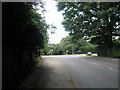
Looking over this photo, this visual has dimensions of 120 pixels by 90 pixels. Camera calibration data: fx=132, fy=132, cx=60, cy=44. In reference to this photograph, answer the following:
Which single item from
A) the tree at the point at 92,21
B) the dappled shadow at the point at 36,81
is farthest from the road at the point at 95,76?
the tree at the point at 92,21

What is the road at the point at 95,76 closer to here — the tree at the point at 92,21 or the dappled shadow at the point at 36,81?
the dappled shadow at the point at 36,81

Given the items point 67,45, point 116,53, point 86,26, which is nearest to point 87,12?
point 86,26

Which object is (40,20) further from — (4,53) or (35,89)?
(35,89)

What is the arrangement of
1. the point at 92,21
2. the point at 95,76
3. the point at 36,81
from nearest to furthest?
the point at 36,81, the point at 95,76, the point at 92,21

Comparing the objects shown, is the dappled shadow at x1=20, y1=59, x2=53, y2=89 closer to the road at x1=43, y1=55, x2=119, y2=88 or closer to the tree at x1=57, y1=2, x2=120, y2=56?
the road at x1=43, y1=55, x2=119, y2=88

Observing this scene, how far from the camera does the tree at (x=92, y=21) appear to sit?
21422mm

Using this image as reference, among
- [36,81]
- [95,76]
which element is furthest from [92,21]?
[36,81]

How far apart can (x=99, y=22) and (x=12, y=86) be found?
1951cm

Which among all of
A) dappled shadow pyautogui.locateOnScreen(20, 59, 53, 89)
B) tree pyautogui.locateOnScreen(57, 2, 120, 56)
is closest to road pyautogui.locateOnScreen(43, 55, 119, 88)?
dappled shadow pyautogui.locateOnScreen(20, 59, 53, 89)

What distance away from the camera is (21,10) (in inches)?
221

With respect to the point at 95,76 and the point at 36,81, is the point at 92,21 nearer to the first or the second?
the point at 95,76

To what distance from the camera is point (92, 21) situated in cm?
2408

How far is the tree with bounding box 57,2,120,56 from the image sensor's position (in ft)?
70.3

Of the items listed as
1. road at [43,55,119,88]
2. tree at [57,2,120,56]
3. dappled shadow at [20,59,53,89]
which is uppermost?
tree at [57,2,120,56]
